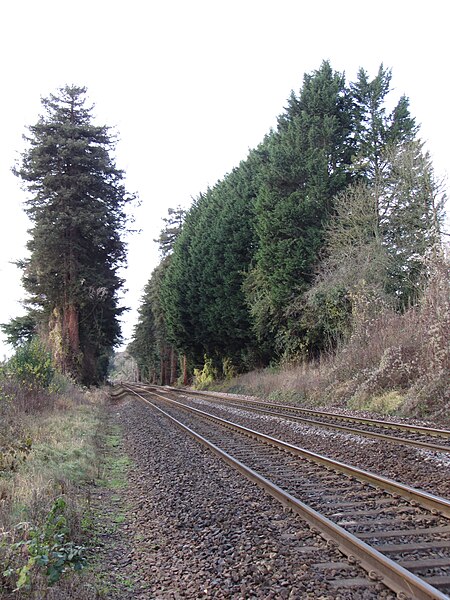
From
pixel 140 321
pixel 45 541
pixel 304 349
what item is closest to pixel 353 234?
pixel 304 349

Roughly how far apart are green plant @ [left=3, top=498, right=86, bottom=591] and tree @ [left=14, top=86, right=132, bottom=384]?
21.1m

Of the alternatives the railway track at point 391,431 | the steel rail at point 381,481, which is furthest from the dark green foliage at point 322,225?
the steel rail at point 381,481

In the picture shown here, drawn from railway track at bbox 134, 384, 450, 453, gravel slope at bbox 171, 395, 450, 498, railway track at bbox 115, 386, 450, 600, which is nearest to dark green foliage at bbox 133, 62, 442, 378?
railway track at bbox 134, 384, 450, 453

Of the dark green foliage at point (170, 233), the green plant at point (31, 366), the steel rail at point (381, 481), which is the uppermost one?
the dark green foliage at point (170, 233)

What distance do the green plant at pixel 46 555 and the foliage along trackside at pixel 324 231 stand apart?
1099 cm

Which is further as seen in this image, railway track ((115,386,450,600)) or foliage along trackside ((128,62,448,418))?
foliage along trackside ((128,62,448,418))

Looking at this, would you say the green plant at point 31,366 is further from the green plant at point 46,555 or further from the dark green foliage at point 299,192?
the dark green foliage at point 299,192

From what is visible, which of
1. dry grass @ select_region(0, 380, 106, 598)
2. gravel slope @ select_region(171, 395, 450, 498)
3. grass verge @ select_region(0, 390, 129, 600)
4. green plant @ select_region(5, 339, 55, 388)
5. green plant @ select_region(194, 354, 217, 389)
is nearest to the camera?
grass verge @ select_region(0, 390, 129, 600)

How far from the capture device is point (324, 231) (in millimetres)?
22234

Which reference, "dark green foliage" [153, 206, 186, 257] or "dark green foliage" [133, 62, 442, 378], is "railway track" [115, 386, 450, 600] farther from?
"dark green foliage" [153, 206, 186, 257]

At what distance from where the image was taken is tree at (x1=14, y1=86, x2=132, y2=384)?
987 inches

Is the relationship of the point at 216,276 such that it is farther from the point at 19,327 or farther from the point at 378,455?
the point at 378,455

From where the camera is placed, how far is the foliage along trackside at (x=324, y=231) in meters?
19.9

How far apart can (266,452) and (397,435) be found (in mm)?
2686
